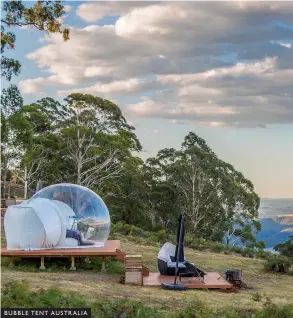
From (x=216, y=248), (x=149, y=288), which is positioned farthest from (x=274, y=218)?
(x=149, y=288)

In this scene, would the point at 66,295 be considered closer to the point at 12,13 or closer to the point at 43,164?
the point at 12,13

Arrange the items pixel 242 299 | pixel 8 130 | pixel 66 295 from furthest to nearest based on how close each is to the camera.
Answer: pixel 8 130, pixel 242 299, pixel 66 295

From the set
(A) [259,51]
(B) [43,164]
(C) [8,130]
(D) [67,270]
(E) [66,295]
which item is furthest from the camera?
(B) [43,164]

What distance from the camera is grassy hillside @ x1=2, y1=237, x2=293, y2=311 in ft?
29.6

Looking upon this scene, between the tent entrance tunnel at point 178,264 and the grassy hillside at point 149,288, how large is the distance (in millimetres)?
648

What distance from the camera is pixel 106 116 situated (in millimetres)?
37125

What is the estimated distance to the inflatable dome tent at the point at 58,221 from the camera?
470 inches

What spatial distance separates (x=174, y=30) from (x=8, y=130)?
11.1 meters

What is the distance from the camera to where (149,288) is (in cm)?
1037

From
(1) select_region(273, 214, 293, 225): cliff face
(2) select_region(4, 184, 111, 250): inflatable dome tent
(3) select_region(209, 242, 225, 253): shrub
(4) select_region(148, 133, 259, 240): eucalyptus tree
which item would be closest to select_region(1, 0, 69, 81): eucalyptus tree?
(2) select_region(4, 184, 111, 250): inflatable dome tent

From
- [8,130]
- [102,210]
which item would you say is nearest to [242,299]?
[102,210]

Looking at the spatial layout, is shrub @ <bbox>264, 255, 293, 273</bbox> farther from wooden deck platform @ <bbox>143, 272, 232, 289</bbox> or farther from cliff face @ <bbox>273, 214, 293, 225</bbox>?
cliff face @ <bbox>273, 214, 293, 225</bbox>

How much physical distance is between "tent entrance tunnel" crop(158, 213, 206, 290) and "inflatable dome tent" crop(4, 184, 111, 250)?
1.86 m

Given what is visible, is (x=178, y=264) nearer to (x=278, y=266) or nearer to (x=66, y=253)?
(x=66, y=253)
